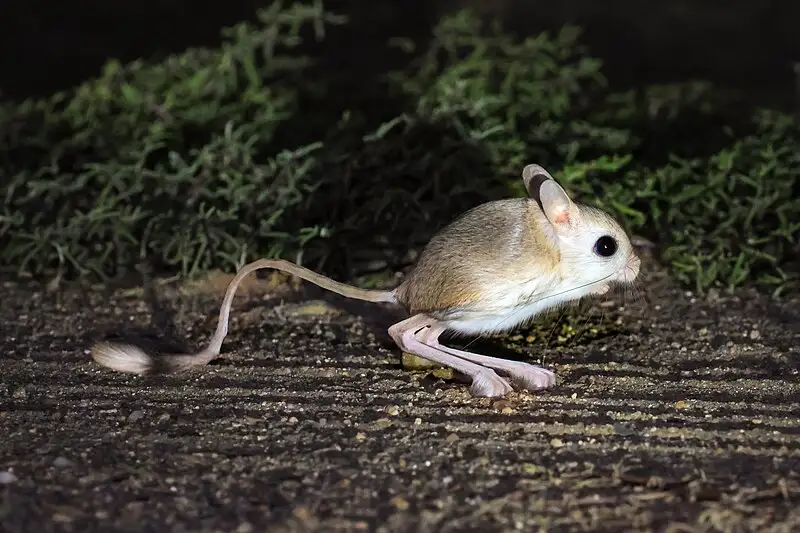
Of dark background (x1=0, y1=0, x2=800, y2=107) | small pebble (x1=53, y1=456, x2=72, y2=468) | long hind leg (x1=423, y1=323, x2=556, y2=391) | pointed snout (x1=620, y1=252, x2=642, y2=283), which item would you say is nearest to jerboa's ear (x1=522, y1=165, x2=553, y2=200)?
pointed snout (x1=620, y1=252, x2=642, y2=283)

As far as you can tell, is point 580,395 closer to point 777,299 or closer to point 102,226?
point 777,299

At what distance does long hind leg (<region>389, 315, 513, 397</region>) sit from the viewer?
3232 mm

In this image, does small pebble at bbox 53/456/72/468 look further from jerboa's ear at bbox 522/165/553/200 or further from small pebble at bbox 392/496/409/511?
jerboa's ear at bbox 522/165/553/200

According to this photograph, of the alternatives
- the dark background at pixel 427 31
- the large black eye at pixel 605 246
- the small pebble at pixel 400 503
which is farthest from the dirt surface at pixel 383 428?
the dark background at pixel 427 31

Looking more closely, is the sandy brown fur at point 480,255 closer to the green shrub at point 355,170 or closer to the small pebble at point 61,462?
the green shrub at point 355,170

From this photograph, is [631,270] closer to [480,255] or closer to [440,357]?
[480,255]

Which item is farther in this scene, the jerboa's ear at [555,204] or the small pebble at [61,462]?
the jerboa's ear at [555,204]

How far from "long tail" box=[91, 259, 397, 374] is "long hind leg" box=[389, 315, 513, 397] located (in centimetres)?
19

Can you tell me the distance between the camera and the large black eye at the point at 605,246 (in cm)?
340

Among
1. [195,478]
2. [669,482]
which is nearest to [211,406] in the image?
[195,478]

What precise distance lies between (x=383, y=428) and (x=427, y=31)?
4449mm

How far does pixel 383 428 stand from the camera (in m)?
3.01

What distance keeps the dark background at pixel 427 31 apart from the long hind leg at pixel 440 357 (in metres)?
3.45

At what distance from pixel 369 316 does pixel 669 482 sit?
164 centimetres
